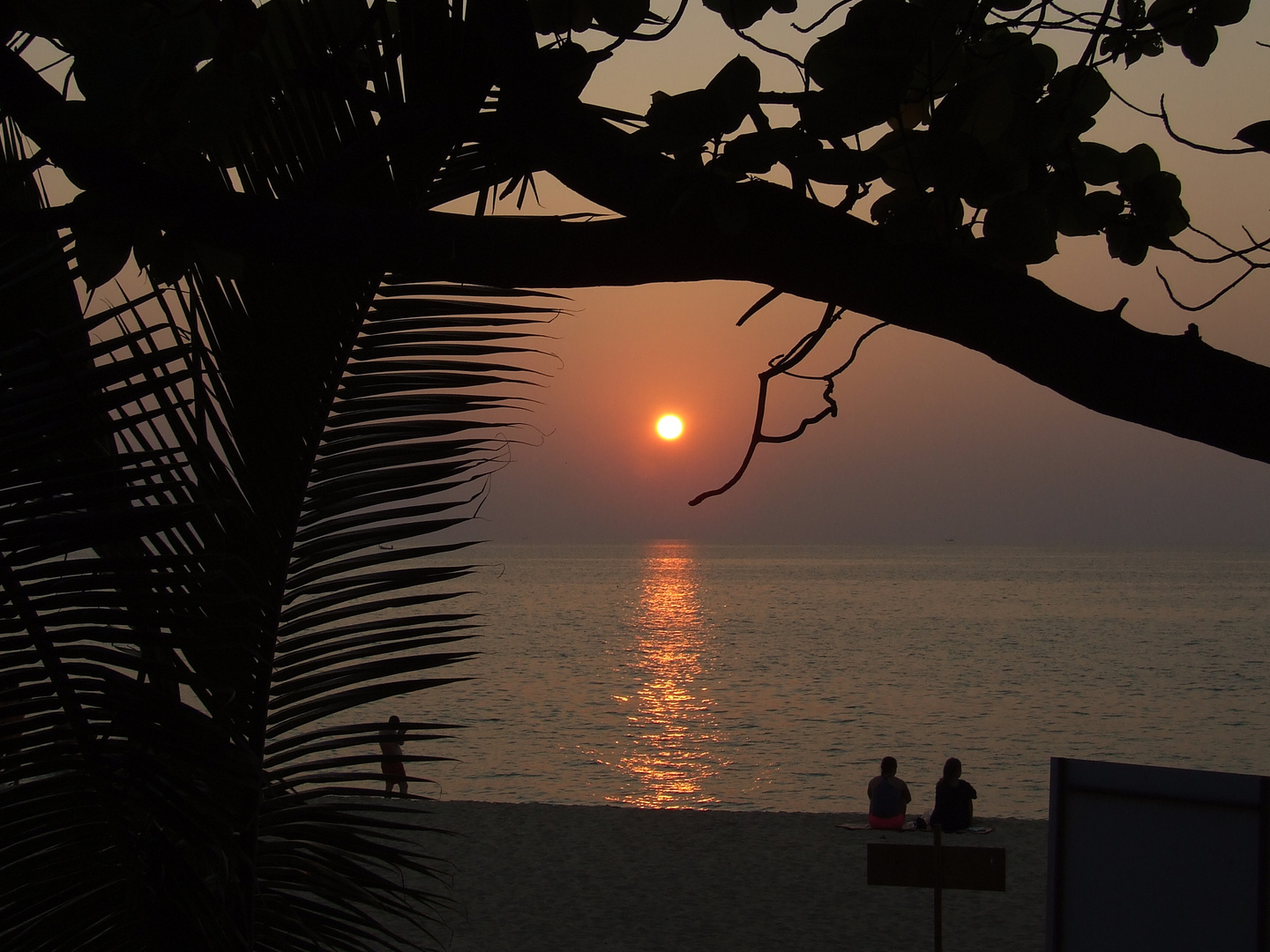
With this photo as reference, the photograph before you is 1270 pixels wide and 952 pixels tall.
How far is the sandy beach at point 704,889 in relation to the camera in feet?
27.5

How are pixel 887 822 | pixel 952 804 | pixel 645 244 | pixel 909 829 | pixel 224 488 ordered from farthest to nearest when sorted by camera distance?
pixel 909 829 < pixel 887 822 < pixel 952 804 < pixel 224 488 < pixel 645 244

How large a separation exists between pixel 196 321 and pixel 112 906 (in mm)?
1117

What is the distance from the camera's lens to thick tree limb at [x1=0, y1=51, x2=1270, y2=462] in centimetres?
133

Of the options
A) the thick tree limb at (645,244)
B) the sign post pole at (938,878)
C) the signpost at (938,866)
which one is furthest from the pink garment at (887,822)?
the thick tree limb at (645,244)

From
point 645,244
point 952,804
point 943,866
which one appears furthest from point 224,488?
point 952,804

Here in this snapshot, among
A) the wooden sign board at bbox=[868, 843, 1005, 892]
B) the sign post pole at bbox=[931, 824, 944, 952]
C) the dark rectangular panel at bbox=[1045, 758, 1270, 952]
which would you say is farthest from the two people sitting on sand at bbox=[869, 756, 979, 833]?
the dark rectangular panel at bbox=[1045, 758, 1270, 952]

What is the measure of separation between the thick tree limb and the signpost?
4.93m

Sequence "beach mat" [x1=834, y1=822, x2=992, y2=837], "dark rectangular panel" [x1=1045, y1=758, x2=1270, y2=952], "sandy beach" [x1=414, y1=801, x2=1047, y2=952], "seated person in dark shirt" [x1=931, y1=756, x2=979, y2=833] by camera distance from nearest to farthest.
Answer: "dark rectangular panel" [x1=1045, y1=758, x2=1270, y2=952] < "sandy beach" [x1=414, y1=801, x2=1047, y2=952] < "seated person in dark shirt" [x1=931, y1=756, x2=979, y2=833] < "beach mat" [x1=834, y1=822, x2=992, y2=837]

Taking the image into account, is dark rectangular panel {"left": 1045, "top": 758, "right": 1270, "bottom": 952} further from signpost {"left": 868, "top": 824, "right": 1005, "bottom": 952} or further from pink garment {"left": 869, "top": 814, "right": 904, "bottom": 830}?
pink garment {"left": 869, "top": 814, "right": 904, "bottom": 830}

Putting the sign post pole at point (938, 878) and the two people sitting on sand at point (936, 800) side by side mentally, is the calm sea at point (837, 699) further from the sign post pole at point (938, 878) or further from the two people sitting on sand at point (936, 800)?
the two people sitting on sand at point (936, 800)

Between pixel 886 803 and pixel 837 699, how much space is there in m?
27.9

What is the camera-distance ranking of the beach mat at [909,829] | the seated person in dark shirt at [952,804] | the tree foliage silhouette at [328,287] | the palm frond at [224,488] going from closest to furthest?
1. the tree foliage silhouette at [328,287]
2. the palm frond at [224,488]
3. the seated person in dark shirt at [952,804]
4. the beach mat at [909,829]

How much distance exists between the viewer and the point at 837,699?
128ft

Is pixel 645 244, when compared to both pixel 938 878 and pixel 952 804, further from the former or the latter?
pixel 952 804
